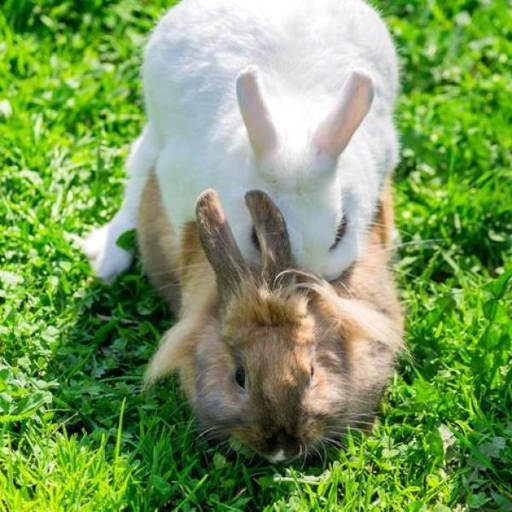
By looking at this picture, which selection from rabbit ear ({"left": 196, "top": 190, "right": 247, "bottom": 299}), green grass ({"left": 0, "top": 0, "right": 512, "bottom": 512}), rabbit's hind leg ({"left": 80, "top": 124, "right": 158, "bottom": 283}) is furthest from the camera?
rabbit's hind leg ({"left": 80, "top": 124, "right": 158, "bottom": 283})

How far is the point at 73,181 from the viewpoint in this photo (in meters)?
5.42

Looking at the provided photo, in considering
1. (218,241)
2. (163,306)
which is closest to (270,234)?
(218,241)

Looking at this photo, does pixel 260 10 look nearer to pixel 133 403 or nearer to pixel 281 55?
pixel 281 55

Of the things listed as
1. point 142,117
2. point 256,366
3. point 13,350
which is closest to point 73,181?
point 142,117

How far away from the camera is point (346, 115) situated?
13.2ft

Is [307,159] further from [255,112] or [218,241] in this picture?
[218,241]

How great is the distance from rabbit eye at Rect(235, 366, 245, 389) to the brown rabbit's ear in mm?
316

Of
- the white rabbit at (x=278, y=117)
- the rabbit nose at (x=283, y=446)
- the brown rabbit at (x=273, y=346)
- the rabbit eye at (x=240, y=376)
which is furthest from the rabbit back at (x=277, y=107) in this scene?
the rabbit nose at (x=283, y=446)

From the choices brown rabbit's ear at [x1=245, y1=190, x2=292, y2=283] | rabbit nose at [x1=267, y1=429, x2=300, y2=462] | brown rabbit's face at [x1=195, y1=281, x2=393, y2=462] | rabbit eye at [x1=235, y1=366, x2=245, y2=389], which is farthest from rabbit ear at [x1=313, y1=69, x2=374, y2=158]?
rabbit nose at [x1=267, y1=429, x2=300, y2=462]

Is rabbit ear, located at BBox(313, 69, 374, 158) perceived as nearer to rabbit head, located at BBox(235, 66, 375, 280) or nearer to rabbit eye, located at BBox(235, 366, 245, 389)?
rabbit head, located at BBox(235, 66, 375, 280)

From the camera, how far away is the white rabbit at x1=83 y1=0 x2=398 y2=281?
4027mm

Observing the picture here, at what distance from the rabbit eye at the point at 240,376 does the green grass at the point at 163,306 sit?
327 mm

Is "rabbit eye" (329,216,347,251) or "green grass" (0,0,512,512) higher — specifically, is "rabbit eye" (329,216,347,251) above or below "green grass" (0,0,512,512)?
above

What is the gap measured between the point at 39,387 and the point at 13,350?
0.87 feet
